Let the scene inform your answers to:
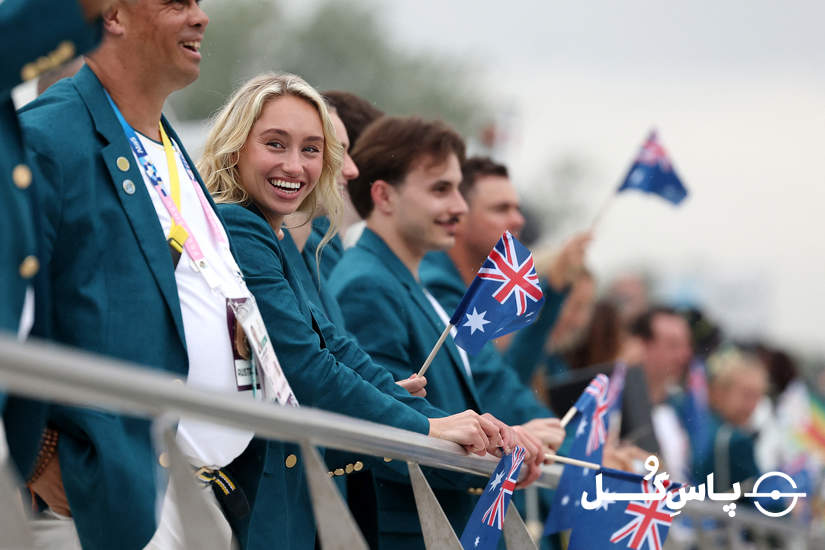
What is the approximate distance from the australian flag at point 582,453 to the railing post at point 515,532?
60 centimetres

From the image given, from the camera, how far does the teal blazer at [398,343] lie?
4527 mm

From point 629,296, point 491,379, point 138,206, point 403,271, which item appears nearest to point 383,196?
point 403,271

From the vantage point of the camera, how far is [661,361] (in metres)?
9.34

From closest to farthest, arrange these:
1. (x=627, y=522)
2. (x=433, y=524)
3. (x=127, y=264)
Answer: (x=127, y=264) < (x=433, y=524) < (x=627, y=522)

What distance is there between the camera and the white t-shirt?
337 centimetres

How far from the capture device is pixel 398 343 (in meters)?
4.72

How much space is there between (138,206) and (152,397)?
0.95 m

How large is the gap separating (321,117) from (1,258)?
1.73 m

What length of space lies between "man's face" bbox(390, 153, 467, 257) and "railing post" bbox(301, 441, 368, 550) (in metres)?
2.25

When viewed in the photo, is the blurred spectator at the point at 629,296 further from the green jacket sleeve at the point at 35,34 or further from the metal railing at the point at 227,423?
the green jacket sleeve at the point at 35,34

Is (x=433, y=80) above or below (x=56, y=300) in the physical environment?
above

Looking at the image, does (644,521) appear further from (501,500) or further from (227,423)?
(227,423)

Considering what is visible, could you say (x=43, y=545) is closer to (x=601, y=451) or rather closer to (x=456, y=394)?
(x=456, y=394)

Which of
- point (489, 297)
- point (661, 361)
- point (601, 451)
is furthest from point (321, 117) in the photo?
point (661, 361)
